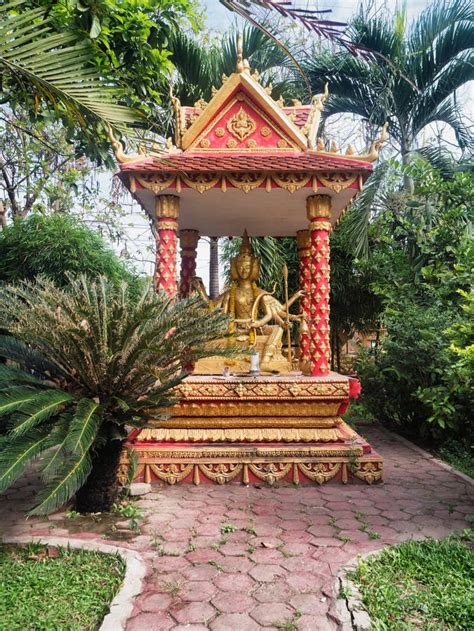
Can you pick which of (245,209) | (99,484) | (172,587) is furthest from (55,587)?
(245,209)

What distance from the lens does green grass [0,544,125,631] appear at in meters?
2.63

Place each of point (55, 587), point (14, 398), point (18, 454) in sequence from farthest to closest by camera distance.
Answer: point (14, 398), point (18, 454), point (55, 587)

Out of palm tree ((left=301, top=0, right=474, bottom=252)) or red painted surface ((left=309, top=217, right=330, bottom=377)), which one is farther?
palm tree ((left=301, top=0, right=474, bottom=252))

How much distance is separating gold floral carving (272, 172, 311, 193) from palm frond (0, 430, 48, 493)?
12.2 ft

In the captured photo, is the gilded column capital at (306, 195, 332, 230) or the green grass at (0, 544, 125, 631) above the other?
the gilded column capital at (306, 195, 332, 230)

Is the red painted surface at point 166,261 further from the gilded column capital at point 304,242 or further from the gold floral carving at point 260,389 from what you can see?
the gilded column capital at point 304,242

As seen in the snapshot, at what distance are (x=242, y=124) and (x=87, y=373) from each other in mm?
3914

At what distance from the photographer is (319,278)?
19.7ft

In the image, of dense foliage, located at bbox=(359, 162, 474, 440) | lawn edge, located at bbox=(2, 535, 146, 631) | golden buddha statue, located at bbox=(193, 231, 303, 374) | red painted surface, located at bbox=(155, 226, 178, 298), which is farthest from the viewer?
dense foliage, located at bbox=(359, 162, 474, 440)

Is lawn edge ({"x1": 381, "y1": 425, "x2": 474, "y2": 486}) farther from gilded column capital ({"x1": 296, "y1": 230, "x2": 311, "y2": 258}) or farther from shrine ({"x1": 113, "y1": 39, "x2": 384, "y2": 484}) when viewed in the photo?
gilded column capital ({"x1": 296, "y1": 230, "x2": 311, "y2": 258})

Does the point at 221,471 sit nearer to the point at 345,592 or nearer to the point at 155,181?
the point at 345,592

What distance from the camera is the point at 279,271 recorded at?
35.6 feet

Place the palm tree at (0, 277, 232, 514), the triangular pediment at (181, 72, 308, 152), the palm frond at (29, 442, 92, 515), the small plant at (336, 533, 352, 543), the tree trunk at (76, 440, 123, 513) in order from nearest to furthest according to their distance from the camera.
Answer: the palm frond at (29, 442, 92, 515), the palm tree at (0, 277, 232, 514), the small plant at (336, 533, 352, 543), the tree trunk at (76, 440, 123, 513), the triangular pediment at (181, 72, 308, 152)

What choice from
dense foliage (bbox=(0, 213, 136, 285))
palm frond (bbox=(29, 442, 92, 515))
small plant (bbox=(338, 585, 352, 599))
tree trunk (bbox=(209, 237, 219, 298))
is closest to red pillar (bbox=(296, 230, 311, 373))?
dense foliage (bbox=(0, 213, 136, 285))
